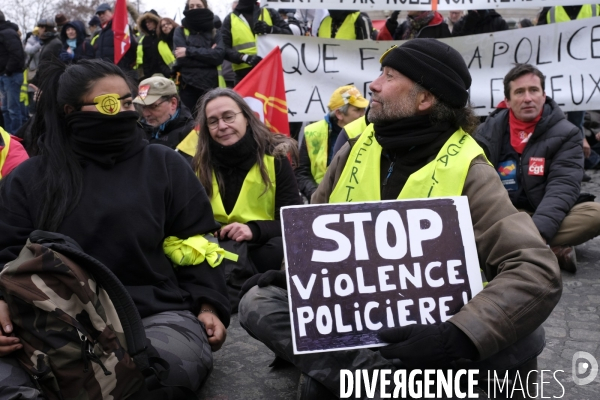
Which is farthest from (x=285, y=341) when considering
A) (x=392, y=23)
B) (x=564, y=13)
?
(x=392, y=23)

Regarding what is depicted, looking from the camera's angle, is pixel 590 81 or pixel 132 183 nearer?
pixel 132 183

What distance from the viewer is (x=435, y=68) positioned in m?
2.91

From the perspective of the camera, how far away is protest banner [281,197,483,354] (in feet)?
8.36

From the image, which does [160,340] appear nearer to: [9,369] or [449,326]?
[9,369]

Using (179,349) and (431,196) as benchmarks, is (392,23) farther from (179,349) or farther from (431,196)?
(179,349)

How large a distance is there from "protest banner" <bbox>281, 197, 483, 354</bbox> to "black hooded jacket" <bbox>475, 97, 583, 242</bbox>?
2.61m

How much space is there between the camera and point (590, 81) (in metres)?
6.55

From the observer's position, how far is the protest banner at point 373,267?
2549 millimetres

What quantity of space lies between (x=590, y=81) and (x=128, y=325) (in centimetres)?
526

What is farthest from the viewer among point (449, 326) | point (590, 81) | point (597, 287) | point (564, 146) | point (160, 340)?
point (590, 81)

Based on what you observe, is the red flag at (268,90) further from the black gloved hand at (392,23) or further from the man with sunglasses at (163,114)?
the black gloved hand at (392,23)

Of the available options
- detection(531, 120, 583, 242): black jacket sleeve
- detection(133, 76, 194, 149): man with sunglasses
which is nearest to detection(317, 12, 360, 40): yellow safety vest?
detection(133, 76, 194, 149): man with sunglasses

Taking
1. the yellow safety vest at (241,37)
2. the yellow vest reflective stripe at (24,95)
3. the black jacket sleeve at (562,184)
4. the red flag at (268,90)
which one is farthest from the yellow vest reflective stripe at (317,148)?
the yellow vest reflective stripe at (24,95)

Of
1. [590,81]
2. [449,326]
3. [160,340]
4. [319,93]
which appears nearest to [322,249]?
[449,326]
